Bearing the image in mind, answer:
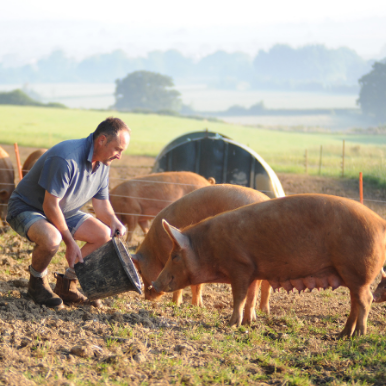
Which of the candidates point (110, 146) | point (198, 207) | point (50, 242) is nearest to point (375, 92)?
point (198, 207)

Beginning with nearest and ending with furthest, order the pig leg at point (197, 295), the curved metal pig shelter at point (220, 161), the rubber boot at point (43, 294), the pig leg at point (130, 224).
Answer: the rubber boot at point (43, 294) < the pig leg at point (197, 295) < the pig leg at point (130, 224) < the curved metal pig shelter at point (220, 161)

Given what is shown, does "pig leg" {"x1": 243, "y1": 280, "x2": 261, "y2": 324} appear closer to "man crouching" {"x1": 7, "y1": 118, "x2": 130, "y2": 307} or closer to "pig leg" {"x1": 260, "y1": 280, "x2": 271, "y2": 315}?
"pig leg" {"x1": 260, "y1": 280, "x2": 271, "y2": 315}

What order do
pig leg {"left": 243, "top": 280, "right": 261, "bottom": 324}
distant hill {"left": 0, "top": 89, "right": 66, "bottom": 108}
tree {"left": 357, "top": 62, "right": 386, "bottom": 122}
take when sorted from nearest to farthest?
1. pig leg {"left": 243, "top": 280, "right": 261, "bottom": 324}
2. tree {"left": 357, "top": 62, "right": 386, "bottom": 122}
3. distant hill {"left": 0, "top": 89, "right": 66, "bottom": 108}

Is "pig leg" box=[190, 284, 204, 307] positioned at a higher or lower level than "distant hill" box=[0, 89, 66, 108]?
lower

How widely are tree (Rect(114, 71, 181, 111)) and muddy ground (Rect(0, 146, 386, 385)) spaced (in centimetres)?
8369

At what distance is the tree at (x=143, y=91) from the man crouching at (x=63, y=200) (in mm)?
84257

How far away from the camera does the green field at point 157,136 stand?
29.7 meters

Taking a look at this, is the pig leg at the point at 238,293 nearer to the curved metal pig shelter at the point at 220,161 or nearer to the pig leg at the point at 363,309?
the pig leg at the point at 363,309

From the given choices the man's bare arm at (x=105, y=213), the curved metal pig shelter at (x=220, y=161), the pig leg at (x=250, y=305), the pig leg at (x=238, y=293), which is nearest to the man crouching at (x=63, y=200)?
the man's bare arm at (x=105, y=213)

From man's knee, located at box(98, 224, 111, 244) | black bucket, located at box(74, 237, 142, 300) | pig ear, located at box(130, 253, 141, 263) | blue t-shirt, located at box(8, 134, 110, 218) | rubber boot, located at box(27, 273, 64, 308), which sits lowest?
rubber boot, located at box(27, 273, 64, 308)

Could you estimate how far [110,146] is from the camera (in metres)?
4.26

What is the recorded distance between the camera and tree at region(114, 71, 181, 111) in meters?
86.9

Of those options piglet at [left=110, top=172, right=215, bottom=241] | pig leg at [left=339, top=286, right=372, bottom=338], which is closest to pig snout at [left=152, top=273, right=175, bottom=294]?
pig leg at [left=339, top=286, right=372, bottom=338]

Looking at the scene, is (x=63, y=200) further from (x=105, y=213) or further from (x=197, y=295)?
(x=197, y=295)
